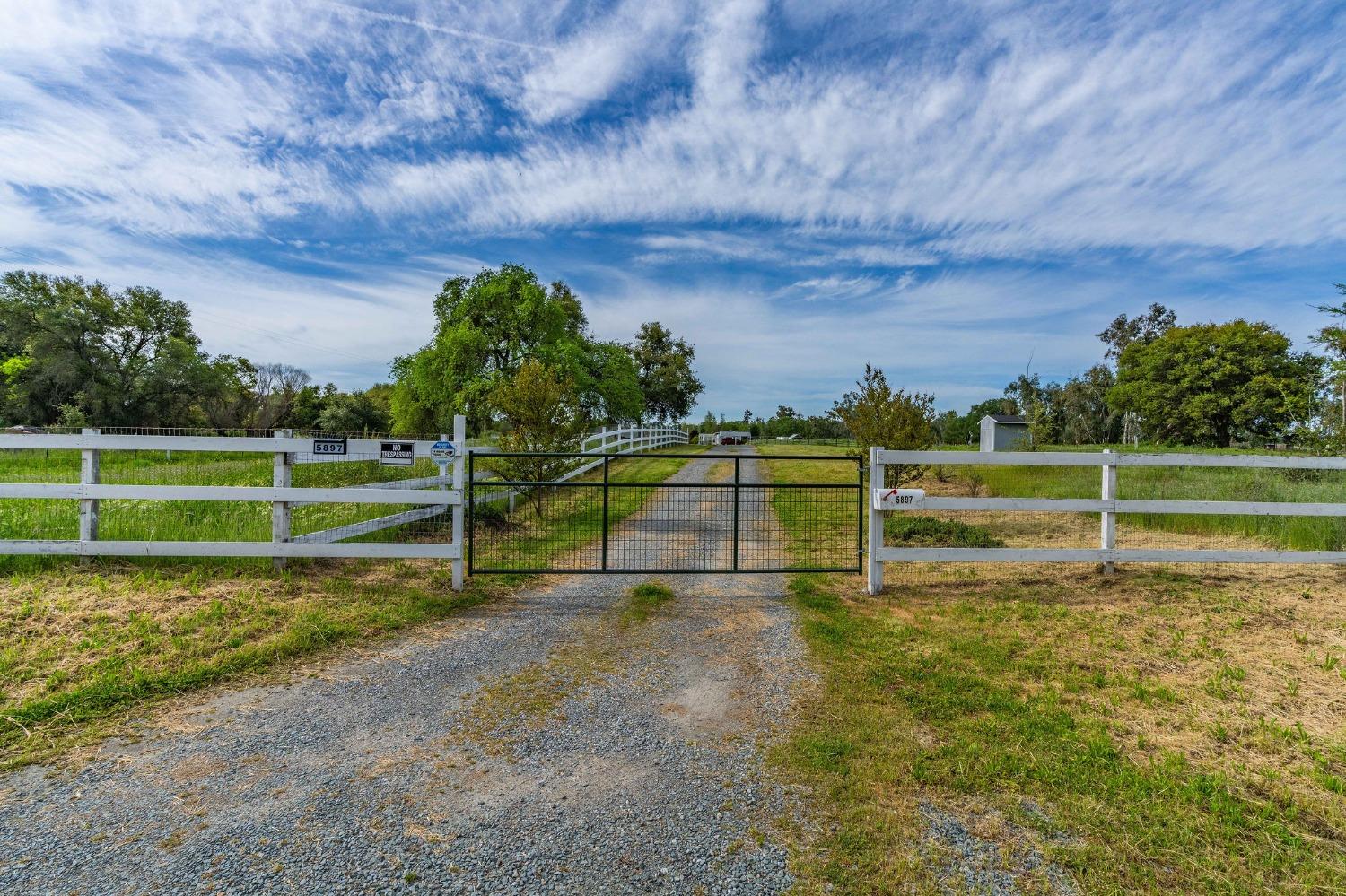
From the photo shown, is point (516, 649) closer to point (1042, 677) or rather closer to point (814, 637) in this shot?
point (814, 637)

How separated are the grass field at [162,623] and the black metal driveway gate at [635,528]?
1.07 m

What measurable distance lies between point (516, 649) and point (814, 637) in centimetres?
248

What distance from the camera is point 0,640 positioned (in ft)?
14.9

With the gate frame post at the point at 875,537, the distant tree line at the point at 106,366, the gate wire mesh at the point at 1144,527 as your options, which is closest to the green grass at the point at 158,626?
the gate frame post at the point at 875,537

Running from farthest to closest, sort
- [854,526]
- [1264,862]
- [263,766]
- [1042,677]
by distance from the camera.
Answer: [854,526]
[1042,677]
[263,766]
[1264,862]

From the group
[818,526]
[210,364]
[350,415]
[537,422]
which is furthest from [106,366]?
[818,526]

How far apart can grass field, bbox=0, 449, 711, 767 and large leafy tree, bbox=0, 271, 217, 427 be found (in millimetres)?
35718

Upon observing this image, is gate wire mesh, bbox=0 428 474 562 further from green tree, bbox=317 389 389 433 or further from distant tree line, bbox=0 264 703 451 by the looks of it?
green tree, bbox=317 389 389 433

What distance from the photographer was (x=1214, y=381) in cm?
4103

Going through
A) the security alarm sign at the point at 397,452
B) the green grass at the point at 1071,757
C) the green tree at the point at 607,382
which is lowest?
the green grass at the point at 1071,757

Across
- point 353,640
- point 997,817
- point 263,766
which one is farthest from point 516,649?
point 997,817

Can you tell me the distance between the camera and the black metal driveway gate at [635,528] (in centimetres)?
688

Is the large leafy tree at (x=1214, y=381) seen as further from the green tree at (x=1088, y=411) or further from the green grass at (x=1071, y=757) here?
the green grass at (x=1071, y=757)

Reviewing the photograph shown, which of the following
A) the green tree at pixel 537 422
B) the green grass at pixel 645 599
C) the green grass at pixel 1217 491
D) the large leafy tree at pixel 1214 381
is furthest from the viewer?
the large leafy tree at pixel 1214 381
